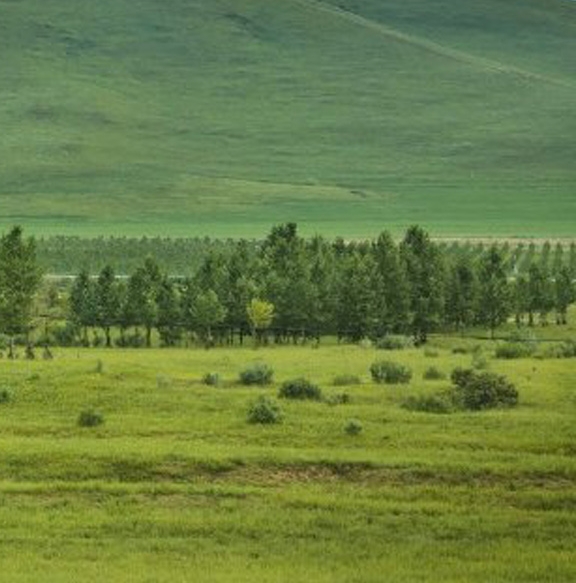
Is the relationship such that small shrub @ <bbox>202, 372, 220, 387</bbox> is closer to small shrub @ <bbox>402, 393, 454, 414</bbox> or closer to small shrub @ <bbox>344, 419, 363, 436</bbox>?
small shrub @ <bbox>402, 393, 454, 414</bbox>

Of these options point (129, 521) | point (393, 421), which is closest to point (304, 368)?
point (393, 421)

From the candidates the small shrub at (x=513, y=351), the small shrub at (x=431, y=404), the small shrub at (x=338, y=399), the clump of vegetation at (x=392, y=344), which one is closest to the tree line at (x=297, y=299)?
the clump of vegetation at (x=392, y=344)

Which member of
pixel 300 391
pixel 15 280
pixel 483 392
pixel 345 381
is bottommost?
pixel 300 391

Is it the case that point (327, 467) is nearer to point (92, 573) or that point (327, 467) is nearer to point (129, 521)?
point (129, 521)

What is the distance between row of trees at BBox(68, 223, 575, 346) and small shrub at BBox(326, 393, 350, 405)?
42.8 metres

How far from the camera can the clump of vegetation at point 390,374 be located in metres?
50.5

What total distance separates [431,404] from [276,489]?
11.5 m

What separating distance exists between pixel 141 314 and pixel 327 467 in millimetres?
60357

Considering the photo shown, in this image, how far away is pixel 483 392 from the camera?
4362cm

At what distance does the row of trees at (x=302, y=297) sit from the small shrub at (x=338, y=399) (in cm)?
4284

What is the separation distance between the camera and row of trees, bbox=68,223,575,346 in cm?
9262

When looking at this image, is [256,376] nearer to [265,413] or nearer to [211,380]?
[211,380]

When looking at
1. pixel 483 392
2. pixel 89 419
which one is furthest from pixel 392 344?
pixel 89 419

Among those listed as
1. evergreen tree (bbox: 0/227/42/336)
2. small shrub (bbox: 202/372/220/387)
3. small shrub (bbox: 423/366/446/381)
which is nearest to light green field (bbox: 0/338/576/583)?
small shrub (bbox: 202/372/220/387)
